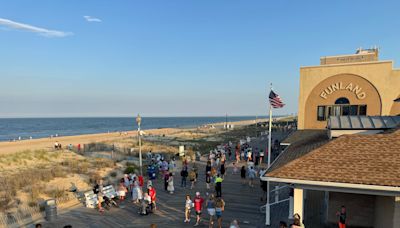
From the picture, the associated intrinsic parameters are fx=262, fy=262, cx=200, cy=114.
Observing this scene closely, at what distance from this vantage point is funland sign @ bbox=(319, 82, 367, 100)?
20.7m

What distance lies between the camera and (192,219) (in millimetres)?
12523

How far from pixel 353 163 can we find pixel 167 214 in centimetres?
885

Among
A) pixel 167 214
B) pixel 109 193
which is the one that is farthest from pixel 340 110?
pixel 109 193

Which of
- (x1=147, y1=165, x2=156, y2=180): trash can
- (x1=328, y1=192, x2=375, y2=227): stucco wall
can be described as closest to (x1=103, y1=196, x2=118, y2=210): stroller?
(x1=147, y1=165, x2=156, y2=180): trash can

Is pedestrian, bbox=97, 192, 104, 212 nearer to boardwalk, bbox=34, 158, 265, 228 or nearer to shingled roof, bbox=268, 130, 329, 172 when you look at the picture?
boardwalk, bbox=34, 158, 265, 228

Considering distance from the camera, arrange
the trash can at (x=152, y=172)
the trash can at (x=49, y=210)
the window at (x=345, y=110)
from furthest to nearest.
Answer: the window at (x=345, y=110) → the trash can at (x=152, y=172) → the trash can at (x=49, y=210)

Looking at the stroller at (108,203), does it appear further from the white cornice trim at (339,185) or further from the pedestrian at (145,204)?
the white cornice trim at (339,185)

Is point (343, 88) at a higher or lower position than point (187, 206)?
higher

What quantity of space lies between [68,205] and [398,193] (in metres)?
15.1

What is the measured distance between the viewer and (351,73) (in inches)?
821

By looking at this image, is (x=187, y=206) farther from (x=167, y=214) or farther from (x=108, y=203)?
(x=108, y=203)

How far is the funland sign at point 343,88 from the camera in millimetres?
20719

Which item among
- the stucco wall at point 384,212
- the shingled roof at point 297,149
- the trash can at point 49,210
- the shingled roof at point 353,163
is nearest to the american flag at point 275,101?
the shingled roof at point 297,149

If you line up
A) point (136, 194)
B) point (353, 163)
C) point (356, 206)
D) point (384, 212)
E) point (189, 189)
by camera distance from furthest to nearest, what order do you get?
1. point (189, 189)
2. point (136, 194)
3. point (356, 206)
4. point (384, 212)
5. point (353, 163)
